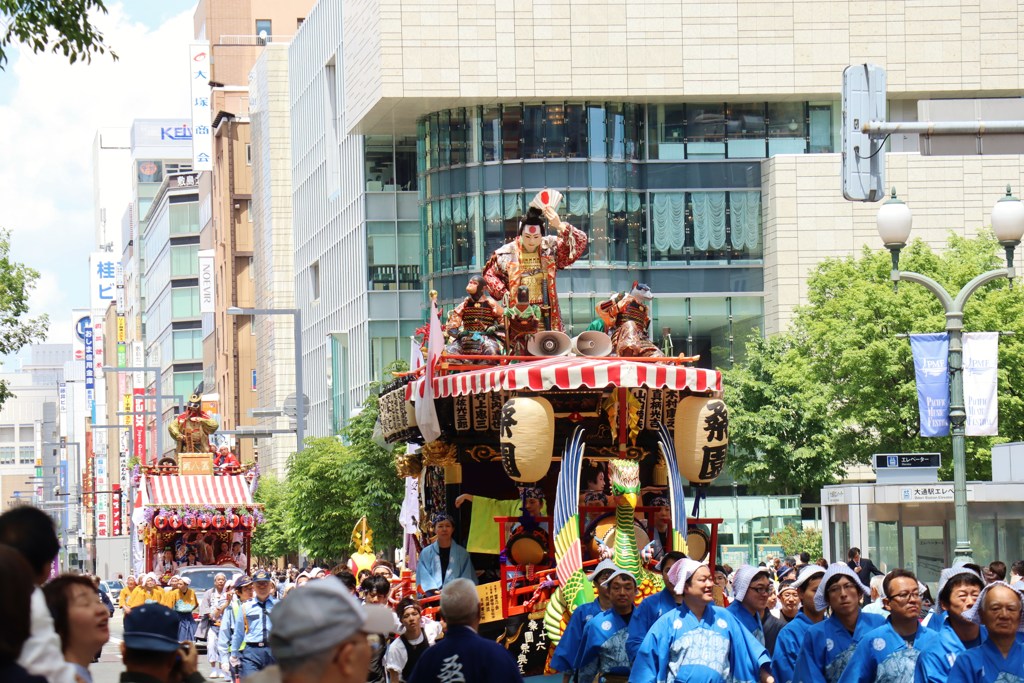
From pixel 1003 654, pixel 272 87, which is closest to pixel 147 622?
pixel 1003 654

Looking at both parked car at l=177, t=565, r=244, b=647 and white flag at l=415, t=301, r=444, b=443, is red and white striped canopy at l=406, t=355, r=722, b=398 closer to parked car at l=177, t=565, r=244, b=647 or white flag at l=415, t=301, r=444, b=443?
white flag at l=415, t=301, r=444, b=443

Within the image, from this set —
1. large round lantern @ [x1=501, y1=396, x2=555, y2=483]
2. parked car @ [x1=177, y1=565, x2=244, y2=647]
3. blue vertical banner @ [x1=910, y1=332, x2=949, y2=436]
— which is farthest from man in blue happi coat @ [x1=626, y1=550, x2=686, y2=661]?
parked car @ [x1=177, y1=565, x2=244, y2=647]

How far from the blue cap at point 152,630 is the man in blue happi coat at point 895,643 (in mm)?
4627

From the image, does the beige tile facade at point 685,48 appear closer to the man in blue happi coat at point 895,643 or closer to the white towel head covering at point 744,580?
the white towel head covering at point 744,580

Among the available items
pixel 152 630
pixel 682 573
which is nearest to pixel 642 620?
pixel 682 573

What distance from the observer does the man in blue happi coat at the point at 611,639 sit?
42.0 feet

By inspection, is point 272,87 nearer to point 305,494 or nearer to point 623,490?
point 305,494

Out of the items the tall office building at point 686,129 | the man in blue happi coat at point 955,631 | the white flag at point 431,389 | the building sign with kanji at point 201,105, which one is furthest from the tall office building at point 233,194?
the man in blue happi coat at point 955,631

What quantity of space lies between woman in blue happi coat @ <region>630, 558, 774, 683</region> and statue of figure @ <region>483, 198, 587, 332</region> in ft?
31.6

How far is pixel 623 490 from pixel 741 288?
4019cm

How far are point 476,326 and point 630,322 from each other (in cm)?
162

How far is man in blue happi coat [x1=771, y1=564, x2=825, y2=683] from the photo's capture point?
11.5m

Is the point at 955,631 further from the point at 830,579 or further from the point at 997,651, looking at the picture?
the point at 830,579

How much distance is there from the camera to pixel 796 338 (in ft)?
155
